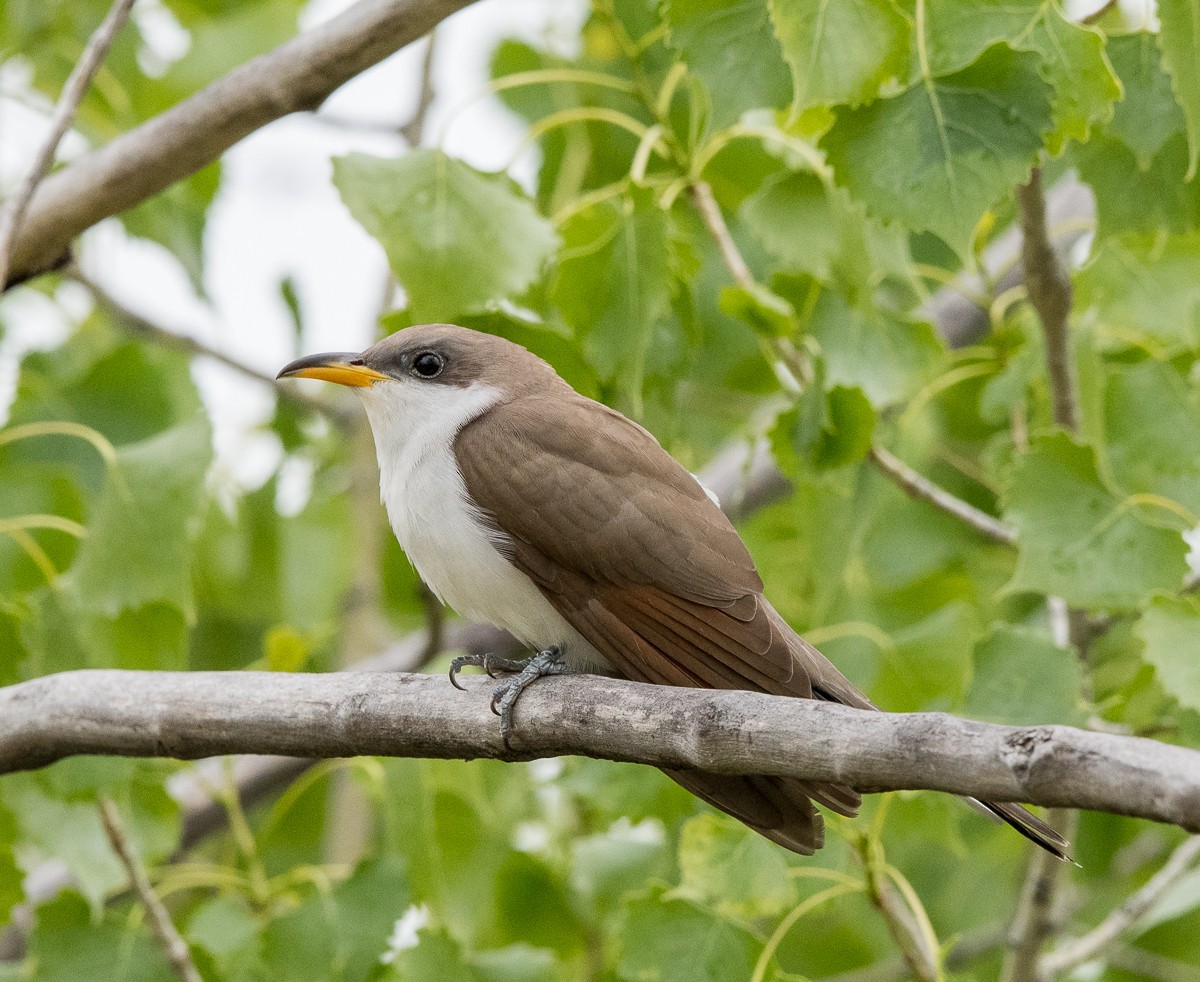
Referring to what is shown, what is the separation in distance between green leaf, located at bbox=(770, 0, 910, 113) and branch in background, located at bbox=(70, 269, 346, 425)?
3482mm

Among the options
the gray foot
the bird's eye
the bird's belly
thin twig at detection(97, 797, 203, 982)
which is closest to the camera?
the gray foot

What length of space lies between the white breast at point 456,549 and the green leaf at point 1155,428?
1.52m

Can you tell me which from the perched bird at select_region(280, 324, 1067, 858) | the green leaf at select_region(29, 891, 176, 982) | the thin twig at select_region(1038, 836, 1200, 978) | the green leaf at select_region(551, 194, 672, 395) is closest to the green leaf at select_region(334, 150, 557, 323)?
the green leaf at select_region(551, 194, 672, 395)

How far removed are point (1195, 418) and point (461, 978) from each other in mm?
2369

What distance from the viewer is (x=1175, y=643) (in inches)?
123

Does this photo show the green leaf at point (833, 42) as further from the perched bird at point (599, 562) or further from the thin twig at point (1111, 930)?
the thin twig at point (1111, 930)

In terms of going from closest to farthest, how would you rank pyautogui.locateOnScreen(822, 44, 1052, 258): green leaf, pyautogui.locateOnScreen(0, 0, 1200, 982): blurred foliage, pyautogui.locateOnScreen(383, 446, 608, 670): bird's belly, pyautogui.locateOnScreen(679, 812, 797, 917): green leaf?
pyautogui.locateOnScreen(822, 44, 1052, 258): green leaf < pyautogui.locateOnScreen(0, 0, 1200, 982): blurred foliage < pyautogui.locateOnScreen(383, 446, 608, 670): bird's belly < pyautogui.locateOnScreen(679, 812, 797, 917): green leaf

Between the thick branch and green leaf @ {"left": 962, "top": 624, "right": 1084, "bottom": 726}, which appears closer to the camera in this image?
the thick branch

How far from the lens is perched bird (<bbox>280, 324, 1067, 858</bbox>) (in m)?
2.92

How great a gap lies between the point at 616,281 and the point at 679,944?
159 centimetres

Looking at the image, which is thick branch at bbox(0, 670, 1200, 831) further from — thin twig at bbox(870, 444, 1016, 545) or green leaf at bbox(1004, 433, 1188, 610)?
thin twig at bbox(870, 444, 1016, 545)

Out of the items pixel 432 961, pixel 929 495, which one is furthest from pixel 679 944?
pixel 929 495

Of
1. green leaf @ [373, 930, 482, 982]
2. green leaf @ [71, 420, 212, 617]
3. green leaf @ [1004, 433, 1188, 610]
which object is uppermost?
green leaf @ [71, 420, 212, 617]

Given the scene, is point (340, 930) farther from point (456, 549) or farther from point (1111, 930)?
point (1111, 930)
